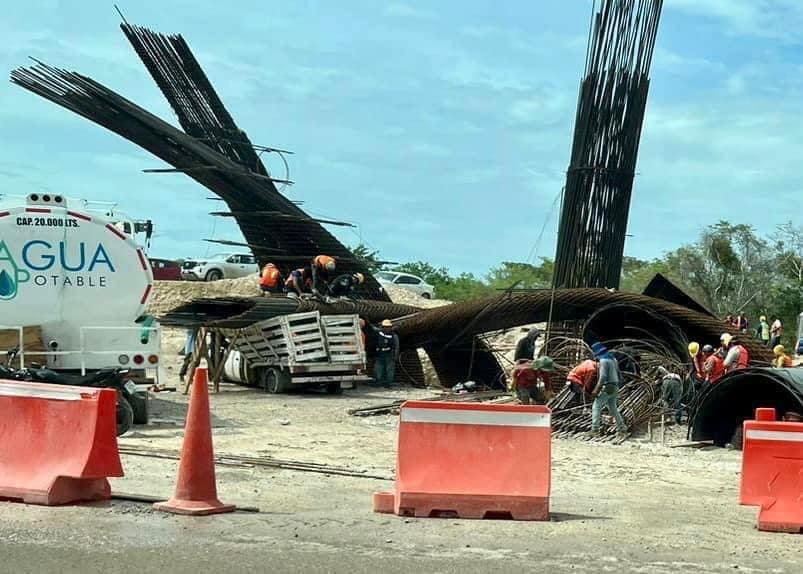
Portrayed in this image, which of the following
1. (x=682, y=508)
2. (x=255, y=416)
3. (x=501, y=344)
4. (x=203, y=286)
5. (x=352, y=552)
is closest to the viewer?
(x=352, y=552)

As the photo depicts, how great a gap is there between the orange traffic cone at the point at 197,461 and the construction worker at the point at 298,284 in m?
16.0

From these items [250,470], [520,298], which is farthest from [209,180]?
[250,470]

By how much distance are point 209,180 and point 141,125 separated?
2.16 meters

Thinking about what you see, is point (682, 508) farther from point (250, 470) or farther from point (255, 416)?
point (255, 416)

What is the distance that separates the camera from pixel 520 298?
23.6 meters

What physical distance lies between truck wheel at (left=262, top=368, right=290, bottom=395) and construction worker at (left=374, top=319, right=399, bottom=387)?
2.70 metres

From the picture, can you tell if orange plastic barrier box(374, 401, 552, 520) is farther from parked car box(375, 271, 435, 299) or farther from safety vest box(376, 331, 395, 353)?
parked car box(375, 271, 435, 299)

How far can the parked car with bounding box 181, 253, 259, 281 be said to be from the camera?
45.0m

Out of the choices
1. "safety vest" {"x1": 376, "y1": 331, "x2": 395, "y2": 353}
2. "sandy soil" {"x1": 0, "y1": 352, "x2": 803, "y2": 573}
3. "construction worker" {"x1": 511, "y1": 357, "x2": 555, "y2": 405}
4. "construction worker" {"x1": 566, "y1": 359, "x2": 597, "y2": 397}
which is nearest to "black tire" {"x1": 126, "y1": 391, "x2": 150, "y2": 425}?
"sandy soil" {"x1": 0, "y1": 352, "x2": 803, "y2": 573}

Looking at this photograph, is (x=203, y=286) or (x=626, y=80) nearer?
(x=626, y=80)

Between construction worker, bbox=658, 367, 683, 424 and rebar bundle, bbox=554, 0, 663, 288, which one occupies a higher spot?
rebar bundle, bbox=554, 0, 663, 288

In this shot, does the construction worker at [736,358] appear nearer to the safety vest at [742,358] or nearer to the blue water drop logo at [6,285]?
the safety vest at [742,358]

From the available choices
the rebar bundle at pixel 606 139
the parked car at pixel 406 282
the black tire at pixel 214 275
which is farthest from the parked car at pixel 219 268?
the rebar bundle at pixel 606 139

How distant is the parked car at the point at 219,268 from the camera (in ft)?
148
